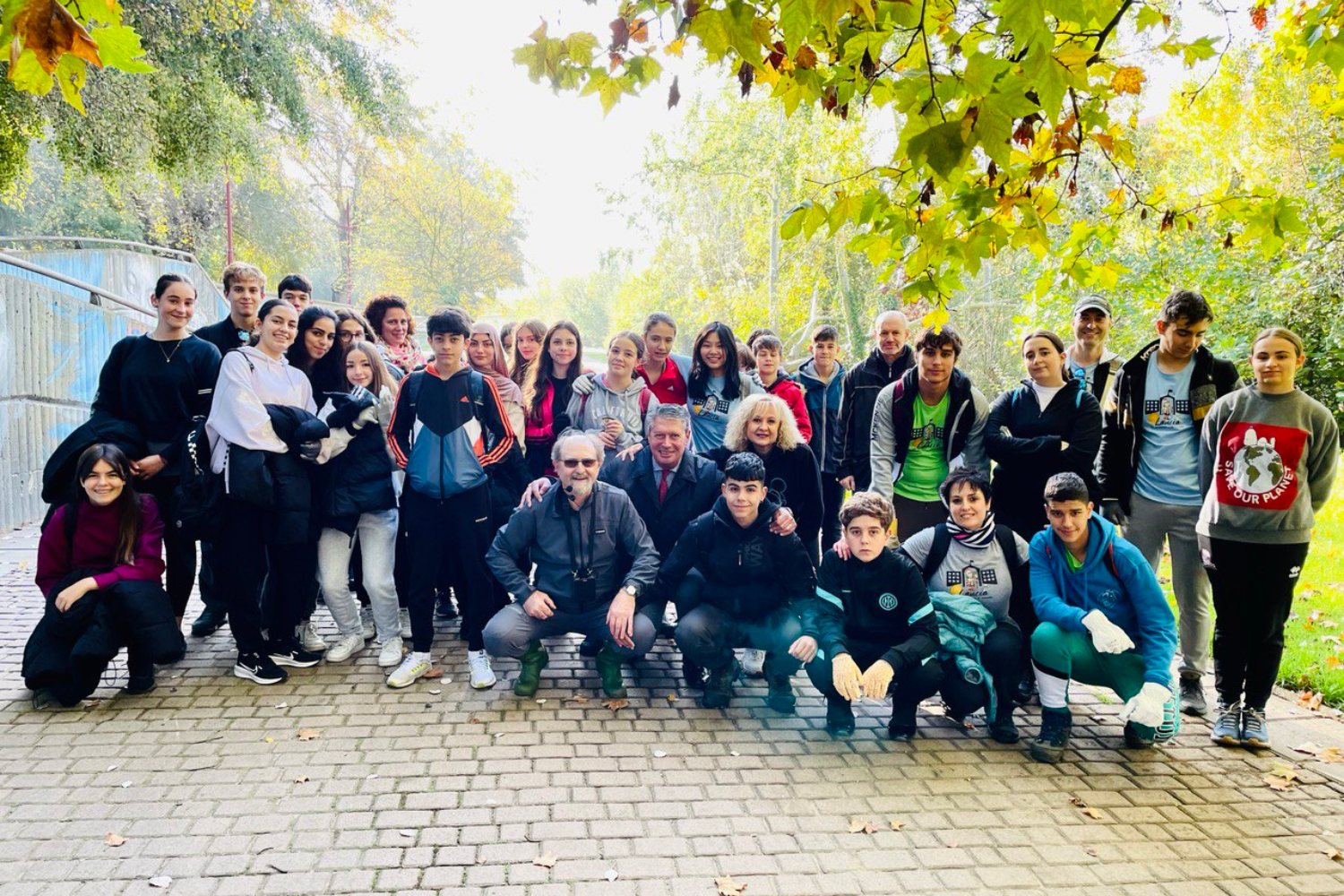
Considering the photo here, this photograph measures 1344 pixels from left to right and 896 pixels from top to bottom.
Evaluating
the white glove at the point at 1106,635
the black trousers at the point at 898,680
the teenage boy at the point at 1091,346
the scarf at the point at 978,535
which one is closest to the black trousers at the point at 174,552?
the black trousers at the point at 898,680

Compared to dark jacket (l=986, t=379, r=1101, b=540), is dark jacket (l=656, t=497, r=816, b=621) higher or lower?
lower

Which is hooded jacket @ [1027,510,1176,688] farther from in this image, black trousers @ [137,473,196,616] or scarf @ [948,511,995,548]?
black trousers @ [137,473,196,616]

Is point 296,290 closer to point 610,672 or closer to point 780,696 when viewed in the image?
point 610,672

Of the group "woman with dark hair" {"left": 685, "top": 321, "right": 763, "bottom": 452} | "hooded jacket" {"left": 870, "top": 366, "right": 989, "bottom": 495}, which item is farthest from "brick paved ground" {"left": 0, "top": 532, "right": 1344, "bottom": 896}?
"woman with dark hair" {"left": 685, "top": 321, "right": 763, "bottom": 452}

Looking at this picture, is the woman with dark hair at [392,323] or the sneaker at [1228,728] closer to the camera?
the sneaker at [1228,728]

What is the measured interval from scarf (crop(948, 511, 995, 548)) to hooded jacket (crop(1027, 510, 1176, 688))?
22 cm

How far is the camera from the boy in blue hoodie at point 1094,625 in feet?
13.3

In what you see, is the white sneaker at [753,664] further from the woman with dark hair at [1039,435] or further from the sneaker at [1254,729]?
the sneaker at [1254,729]

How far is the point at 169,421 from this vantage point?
489cm

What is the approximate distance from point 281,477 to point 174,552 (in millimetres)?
1080

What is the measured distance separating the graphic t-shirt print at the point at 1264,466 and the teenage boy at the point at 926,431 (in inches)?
52.2

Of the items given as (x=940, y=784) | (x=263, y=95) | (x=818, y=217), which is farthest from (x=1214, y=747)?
(x=263, y=95)

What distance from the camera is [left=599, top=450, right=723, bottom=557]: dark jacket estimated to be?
5.25 meters

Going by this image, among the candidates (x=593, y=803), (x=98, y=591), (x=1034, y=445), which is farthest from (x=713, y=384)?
(x=98, y=591)
